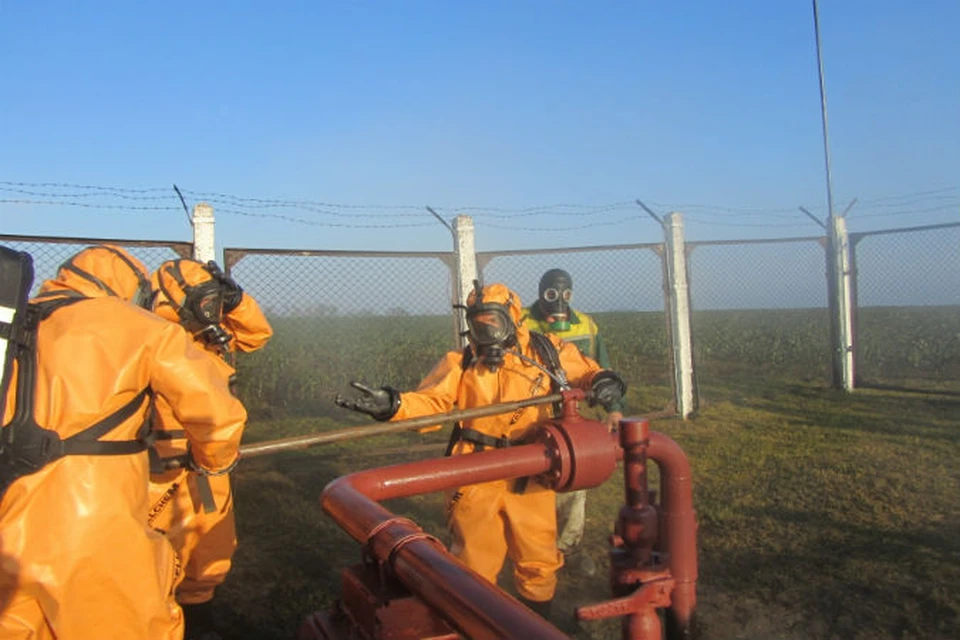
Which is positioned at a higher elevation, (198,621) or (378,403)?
(378,403)

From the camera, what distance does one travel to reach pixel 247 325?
4164 mm

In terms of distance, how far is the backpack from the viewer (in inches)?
84.9

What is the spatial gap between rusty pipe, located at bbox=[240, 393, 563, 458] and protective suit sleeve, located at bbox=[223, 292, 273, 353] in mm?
1374

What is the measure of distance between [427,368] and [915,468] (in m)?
7.63

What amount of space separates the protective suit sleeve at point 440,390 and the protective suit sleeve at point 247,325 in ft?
3.43

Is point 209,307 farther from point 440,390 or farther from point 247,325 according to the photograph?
point 440,390

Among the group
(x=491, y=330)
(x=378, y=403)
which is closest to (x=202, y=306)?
(x=378, y=403)

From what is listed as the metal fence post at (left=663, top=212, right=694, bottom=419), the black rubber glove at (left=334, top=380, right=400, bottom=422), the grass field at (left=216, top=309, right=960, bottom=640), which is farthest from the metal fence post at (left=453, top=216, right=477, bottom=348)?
the black rubber glove at (left=334, top=380, right=400, bottom=422)

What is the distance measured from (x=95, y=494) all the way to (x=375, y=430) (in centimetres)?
101

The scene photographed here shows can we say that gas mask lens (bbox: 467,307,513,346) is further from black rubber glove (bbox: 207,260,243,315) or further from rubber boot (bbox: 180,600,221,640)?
rubber boot (bbox: 180,600,221,640)

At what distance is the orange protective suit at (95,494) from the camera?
7.30 ft

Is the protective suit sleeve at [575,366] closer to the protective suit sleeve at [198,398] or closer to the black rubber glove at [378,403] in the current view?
the black rubber glove at [378,403]

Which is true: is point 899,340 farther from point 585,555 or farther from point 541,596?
point 541,596

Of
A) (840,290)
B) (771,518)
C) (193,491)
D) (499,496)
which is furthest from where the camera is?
(840,290)
